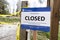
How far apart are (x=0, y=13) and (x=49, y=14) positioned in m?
0.82

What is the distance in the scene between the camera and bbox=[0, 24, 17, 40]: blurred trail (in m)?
2.09

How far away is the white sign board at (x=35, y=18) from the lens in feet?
5.49

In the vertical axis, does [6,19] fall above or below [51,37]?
above

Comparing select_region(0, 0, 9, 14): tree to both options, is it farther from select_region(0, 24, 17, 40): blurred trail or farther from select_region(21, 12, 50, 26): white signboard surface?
select_region(21, 12, 50, 26): white signboard surface

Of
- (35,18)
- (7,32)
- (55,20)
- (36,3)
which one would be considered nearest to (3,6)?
(7,32)

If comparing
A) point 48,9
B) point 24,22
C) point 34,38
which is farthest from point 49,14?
point 34,38

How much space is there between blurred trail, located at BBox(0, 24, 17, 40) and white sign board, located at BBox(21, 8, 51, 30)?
0.34m

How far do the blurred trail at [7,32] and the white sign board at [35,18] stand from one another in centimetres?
34

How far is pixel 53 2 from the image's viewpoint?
65.2 inches

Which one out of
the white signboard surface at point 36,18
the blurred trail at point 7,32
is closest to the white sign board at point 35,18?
the white signboard surface at point 36,18

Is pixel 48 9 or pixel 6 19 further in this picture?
pixel 6 19

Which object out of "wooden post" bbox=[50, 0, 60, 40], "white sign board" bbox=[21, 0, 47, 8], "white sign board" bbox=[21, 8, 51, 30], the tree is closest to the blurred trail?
the tree

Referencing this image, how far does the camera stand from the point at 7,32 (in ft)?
7.01

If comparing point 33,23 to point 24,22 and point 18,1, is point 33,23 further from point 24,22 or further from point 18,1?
point 18,1
